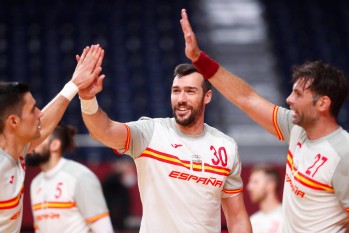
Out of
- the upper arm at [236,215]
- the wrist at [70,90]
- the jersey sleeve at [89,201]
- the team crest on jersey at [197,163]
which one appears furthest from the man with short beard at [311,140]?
the jersey sleeve at [89,201]

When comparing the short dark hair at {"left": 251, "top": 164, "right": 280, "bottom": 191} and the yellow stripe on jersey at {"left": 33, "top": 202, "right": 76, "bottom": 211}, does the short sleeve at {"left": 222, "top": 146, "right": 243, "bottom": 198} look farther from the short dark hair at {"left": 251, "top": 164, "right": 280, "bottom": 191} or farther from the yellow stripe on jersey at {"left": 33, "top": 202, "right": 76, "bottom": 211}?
the short dark hair at {"left": 251, "top": 164, "right": 280, "bottom": 191}

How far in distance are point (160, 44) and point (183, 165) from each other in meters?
10.3

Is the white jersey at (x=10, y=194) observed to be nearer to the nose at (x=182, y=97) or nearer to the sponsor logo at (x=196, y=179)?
the sponsor logo at (x=196, y=179)

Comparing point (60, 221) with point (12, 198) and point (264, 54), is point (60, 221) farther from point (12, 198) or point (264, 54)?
point (264, 54)

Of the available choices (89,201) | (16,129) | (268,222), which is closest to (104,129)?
(16,129)

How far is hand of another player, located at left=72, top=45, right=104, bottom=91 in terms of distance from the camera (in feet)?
16.1

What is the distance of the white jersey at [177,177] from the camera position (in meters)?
5.11

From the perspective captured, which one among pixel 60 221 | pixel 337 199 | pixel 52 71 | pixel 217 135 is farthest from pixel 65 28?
pixel 337 199

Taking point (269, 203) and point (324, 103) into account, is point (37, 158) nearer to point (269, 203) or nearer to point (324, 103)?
point (269, 203)

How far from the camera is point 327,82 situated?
493 cm

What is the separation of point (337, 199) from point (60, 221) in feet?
9.21

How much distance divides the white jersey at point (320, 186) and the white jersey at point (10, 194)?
1917mm

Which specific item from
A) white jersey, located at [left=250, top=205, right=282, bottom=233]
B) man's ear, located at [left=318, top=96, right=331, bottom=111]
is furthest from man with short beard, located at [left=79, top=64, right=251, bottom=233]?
white jersey, located at [left=250, top=205, right=282, bottom=233]

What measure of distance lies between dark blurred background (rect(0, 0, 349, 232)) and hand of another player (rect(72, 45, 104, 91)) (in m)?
7.46
